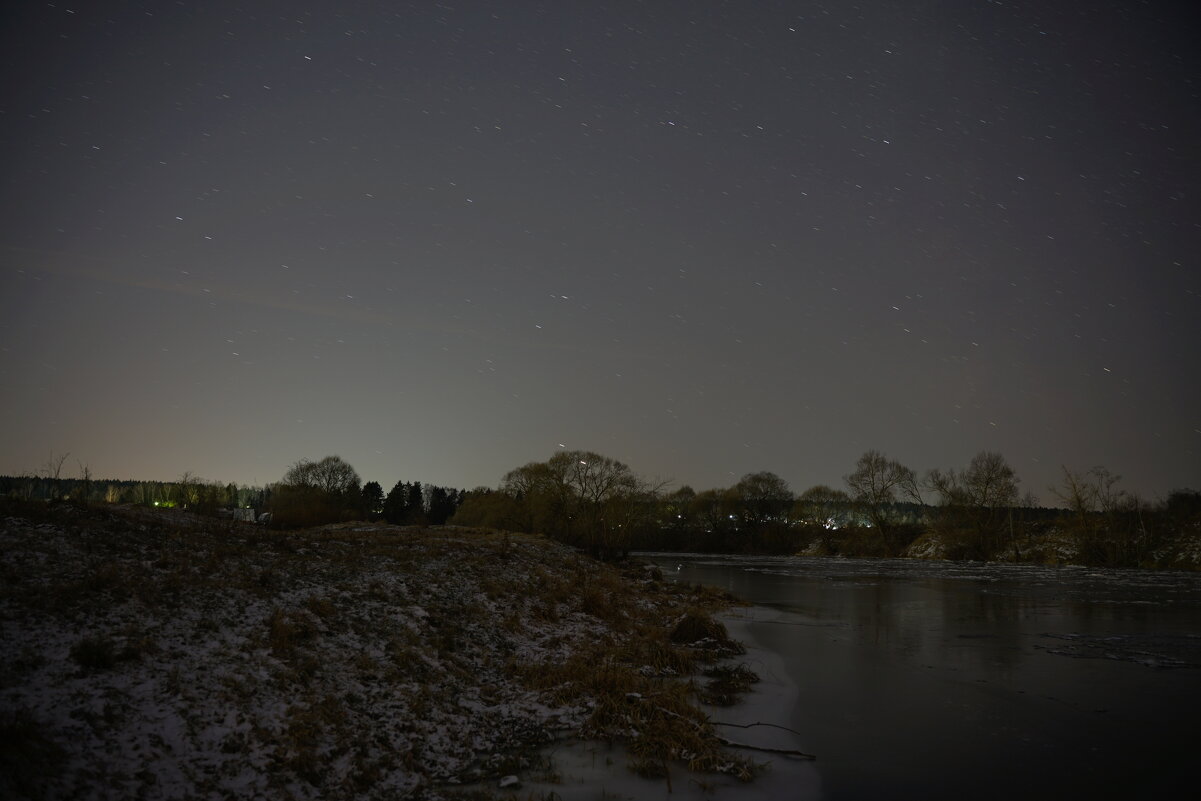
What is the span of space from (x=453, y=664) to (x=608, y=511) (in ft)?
192

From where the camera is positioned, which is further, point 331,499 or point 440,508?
point 440,508

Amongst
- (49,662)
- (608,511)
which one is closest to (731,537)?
(608,511)

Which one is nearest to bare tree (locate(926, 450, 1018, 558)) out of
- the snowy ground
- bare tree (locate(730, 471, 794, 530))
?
→ bare tree (locate(730, 471, 794, 530))

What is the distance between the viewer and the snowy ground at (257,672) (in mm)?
6570

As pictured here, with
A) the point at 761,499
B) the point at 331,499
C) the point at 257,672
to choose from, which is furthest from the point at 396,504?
the point at 257,672

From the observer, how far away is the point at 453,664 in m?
11.6

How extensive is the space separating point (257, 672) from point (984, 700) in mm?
12367

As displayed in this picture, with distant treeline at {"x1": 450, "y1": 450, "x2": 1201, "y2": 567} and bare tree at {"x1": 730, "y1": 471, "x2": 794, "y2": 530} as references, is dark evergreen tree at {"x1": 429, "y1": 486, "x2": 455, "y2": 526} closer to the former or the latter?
distant treeline at {"x1": 450, "y1": 450, "x2": 1201, "y2": 567}

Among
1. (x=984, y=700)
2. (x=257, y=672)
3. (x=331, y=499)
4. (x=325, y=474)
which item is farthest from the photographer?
(x=325, y=474)

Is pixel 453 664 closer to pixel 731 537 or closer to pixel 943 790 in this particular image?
pixel 943 790

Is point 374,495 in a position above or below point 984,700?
above

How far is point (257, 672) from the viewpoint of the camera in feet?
28.6

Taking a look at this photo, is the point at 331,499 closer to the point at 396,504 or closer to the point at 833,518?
the point at 396,504

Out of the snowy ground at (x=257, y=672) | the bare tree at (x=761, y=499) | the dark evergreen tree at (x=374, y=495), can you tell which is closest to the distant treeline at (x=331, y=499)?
the dark evergreen tree at (x=374, y=495)
